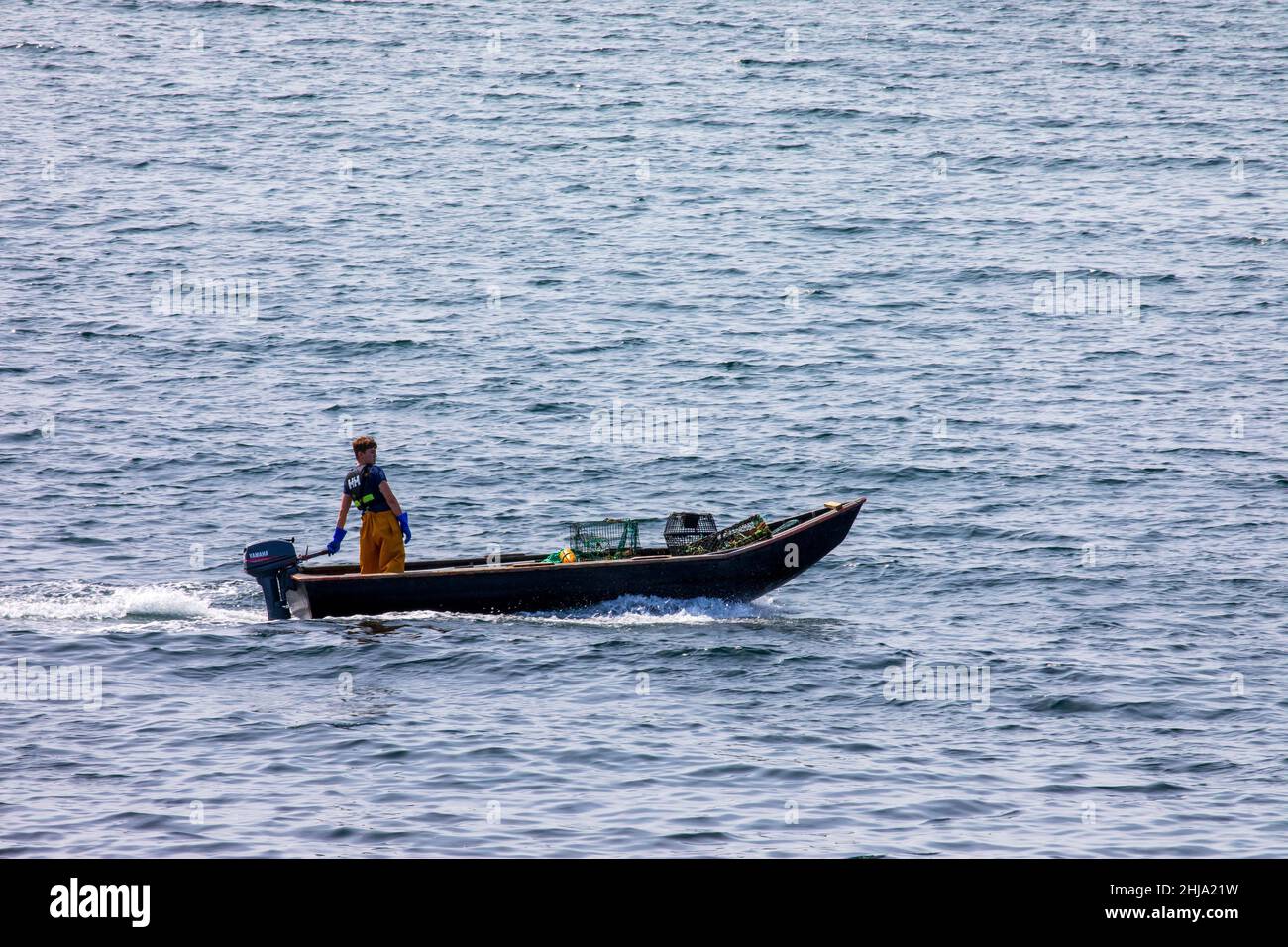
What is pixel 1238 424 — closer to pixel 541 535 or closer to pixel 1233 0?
pixel 541 535

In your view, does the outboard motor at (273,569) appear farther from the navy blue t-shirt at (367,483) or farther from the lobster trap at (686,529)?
the lobster trap at (686,529)

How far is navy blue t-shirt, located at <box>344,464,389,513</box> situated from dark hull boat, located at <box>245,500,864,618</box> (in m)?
1.02

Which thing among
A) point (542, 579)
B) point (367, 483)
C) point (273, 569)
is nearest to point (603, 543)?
point (542, 579)

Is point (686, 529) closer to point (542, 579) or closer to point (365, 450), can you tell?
point (542, 579)

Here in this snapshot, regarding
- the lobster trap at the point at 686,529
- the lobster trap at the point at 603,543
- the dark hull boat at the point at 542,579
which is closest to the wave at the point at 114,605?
the dark hull boat at the point at 542,579

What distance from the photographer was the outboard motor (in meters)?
18.8

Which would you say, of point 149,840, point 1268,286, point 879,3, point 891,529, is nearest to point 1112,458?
point 891,529

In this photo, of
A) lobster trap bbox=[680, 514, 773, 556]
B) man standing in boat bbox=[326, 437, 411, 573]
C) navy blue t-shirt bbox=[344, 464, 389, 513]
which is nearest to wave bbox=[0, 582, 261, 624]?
man standing in boat bbox=[326, 437, 411, 573]

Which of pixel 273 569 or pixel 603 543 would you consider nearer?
pixel 273 569

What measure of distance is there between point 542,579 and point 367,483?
2.62 meters

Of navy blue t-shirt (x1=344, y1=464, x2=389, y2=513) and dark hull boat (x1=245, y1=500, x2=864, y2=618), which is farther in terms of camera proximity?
dark hull boat (x1=245, y1=500, x2=864, y2=618)

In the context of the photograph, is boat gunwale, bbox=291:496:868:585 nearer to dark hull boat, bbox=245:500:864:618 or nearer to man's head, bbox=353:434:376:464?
dark hull boat, bbox=245:500:864:618

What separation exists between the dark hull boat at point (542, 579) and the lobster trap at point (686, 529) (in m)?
0.40

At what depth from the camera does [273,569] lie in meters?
18.9
